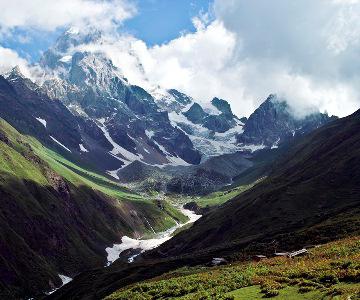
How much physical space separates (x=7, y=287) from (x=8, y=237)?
30714 millimetres

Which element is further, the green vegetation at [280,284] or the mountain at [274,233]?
the mountain at [274,233]

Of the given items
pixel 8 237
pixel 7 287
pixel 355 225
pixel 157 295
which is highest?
pixel 8 237

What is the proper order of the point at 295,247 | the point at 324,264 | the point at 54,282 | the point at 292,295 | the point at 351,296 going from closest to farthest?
1. the point at 351,296
2. the point at 292,295
3. the point at 324,264
4. the point at 295,247
5. the point at 54,282

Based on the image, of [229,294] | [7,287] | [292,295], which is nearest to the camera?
[292,295]

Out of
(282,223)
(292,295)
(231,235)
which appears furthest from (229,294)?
(231,235)

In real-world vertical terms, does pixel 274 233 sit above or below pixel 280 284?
below

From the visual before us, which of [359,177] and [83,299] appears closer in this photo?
[83,299]

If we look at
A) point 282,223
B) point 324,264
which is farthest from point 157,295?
point 282,223

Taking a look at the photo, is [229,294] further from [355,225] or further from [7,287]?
[7,287]

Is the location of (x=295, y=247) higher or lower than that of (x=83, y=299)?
lower

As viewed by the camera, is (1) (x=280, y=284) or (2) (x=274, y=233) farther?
(2) (x=274, y=233)

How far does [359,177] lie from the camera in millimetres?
191625

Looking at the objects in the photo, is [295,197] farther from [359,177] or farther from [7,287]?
[7,287]

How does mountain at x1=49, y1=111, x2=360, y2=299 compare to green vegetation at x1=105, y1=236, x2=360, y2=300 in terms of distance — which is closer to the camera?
green vegetation at x1=105, y1=236, x2=360, y2=300
